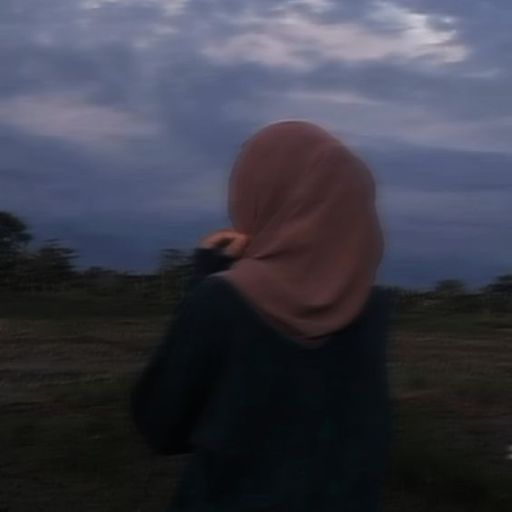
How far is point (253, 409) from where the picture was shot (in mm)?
3068

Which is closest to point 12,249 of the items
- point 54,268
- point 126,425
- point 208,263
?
point 54,268

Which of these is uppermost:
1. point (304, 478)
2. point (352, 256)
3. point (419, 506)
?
point (352, 256)

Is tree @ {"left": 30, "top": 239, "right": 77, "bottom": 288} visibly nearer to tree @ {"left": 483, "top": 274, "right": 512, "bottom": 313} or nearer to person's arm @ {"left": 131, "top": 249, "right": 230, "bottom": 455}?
tree @ {"left": 483, "top": 274, "right": 512, "bottom": 313}

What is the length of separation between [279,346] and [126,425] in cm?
399

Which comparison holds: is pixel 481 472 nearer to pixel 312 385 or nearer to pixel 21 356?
pixel 21 356

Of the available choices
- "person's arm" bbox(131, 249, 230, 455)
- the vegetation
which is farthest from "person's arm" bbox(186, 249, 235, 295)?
the vegetation

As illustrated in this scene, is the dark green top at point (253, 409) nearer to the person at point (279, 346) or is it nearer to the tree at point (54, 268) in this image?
the person at point (279, 346)

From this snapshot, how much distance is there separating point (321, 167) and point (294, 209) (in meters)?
0.11

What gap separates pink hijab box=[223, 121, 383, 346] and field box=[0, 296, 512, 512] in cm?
334

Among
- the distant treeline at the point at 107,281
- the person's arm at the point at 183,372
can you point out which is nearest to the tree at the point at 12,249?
the distant treeline at the point at 107,281

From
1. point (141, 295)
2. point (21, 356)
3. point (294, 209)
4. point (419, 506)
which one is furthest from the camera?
point (141, 295)

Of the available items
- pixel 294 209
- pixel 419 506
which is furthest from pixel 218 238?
pixel 419 506

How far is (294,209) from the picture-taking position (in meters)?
3.06

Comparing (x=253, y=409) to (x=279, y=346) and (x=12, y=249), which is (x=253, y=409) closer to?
(x=279, y=346)
